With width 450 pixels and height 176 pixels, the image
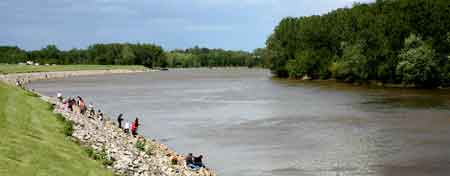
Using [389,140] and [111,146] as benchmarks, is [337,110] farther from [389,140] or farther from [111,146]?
[111,146]

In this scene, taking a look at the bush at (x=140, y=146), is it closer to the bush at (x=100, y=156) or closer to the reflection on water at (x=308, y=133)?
the reflection on water at (x=308, y=133)

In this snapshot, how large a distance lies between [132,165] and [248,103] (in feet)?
170

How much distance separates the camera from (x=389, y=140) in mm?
42812

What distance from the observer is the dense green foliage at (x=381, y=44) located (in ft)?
352

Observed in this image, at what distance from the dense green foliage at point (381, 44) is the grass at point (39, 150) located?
280 ft

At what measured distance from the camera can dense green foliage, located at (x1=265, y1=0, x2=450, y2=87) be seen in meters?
107

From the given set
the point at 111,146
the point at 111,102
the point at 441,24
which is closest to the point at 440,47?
the point at 441,24

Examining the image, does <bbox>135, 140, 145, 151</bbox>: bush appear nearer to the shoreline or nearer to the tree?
the shoreline

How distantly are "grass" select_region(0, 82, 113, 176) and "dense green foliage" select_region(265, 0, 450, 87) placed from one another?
Result: 85.2m

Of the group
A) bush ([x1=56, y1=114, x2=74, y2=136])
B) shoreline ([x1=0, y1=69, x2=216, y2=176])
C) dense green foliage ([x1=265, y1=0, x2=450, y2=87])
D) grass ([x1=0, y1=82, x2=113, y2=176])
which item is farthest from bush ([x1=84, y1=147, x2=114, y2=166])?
dense green foliage ([x1=265, y1=0, x2=450, y2=87])

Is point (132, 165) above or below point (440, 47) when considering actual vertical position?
below

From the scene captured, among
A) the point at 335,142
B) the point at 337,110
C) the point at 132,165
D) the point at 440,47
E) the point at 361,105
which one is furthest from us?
the point at 440,47

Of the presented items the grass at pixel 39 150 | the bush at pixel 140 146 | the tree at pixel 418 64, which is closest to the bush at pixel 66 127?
the grass at pixel 39 150

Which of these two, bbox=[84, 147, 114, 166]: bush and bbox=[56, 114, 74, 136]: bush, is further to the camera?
bbox=[56, 114, 74, 136]: bush
